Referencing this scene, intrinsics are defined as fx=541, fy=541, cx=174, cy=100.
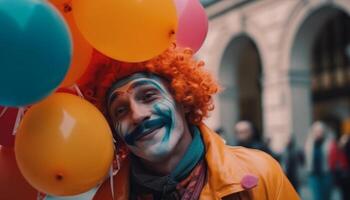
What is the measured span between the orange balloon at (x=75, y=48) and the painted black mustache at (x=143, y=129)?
0.27 metres

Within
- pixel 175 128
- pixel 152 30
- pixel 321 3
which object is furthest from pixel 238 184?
pixel 321 3

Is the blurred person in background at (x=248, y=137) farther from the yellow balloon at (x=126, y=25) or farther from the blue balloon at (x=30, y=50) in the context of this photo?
the blue balloon at (x=30, y=50)

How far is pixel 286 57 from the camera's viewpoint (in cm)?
1272

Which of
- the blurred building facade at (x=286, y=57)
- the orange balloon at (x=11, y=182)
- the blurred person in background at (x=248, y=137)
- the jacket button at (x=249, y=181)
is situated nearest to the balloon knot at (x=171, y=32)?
the jacket button at (x=249, y=181)

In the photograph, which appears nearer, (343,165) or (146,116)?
(146,116)

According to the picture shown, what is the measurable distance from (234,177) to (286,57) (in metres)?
11.2

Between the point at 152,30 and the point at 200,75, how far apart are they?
15.0 inches

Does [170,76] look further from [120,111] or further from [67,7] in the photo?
[67,7]

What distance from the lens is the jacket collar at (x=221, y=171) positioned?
187 cm

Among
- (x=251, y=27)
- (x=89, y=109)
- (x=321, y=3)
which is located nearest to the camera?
(x=89, y=109)

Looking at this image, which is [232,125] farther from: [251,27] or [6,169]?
[6,169]

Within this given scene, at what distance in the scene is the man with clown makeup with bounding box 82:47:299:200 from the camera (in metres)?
1.89

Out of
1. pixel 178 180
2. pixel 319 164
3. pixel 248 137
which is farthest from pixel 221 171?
pixel 319 164

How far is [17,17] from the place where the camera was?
1481mm
